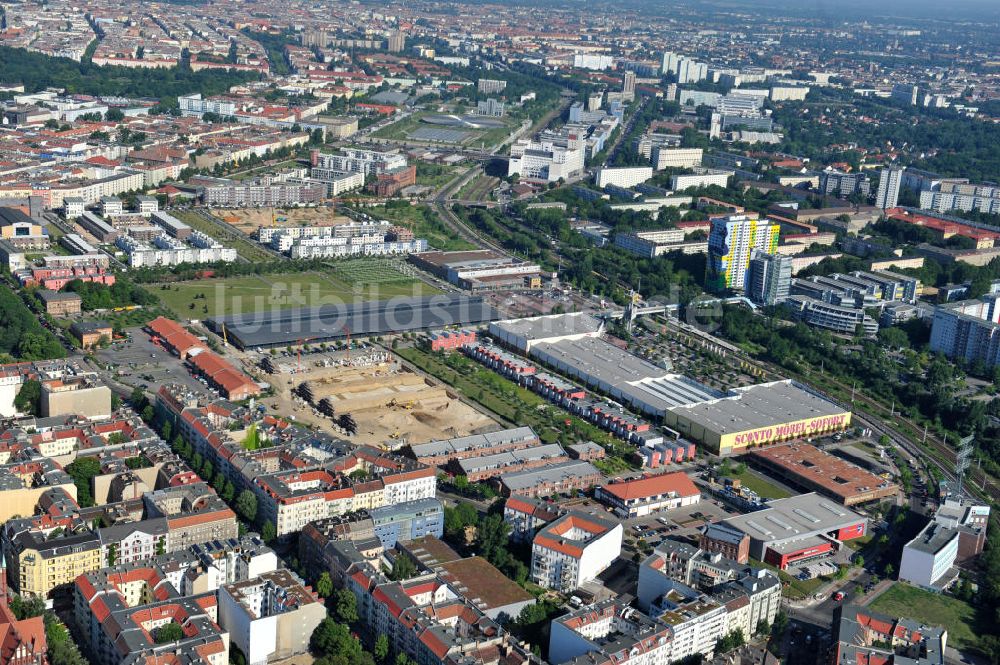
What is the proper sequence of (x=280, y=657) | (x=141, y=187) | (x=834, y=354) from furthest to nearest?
(x=141, y=187), (x=834, y=354), (x=280, y=657)

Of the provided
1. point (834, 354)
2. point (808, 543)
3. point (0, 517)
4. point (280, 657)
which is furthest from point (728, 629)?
point (834, 354)

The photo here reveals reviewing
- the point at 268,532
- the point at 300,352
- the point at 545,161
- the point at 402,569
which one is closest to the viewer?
the point at 402,569

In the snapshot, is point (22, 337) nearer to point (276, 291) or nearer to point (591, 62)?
point (276, 291)

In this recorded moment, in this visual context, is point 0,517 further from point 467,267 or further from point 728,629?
point 467,267

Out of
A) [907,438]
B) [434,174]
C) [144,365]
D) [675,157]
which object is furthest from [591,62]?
[144,365]

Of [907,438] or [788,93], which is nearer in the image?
[907,438]

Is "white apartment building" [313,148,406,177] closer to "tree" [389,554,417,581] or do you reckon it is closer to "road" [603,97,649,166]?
"road" [603,97,649,166]

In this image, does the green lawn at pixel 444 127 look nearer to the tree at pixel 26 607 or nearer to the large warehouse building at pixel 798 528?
the large warehouse building at pixel 798 528
